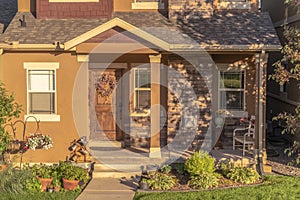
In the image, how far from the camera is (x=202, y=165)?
10.4 meters

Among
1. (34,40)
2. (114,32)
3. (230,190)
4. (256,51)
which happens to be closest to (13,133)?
(34,40)

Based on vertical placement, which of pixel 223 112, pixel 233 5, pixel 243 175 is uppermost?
pixel 233 5

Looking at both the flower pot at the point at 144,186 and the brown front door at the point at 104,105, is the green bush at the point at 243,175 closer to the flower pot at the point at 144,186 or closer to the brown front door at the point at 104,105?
the flower pot at the point at 144,186

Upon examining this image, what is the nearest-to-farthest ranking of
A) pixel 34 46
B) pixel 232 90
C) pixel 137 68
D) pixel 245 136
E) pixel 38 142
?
pixel 38 142 → pixel 34 46 → pixel 245 136 → pixel 232 90 → pixel 137 68

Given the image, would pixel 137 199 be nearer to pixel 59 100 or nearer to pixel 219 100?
pixel 59 100

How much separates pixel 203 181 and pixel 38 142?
15.4 ft

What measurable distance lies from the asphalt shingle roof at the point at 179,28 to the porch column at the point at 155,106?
76 cm

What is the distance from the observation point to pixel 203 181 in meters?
10.2

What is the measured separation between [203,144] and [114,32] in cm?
454

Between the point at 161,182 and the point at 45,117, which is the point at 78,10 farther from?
the point at 161,182

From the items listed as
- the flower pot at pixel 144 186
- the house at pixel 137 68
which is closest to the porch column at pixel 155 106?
the house at pixel 137 68

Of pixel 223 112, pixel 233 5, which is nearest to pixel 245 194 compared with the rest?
pixel 223 112

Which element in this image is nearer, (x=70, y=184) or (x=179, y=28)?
(x=70, y=184)

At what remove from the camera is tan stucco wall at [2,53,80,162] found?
12.2 m
